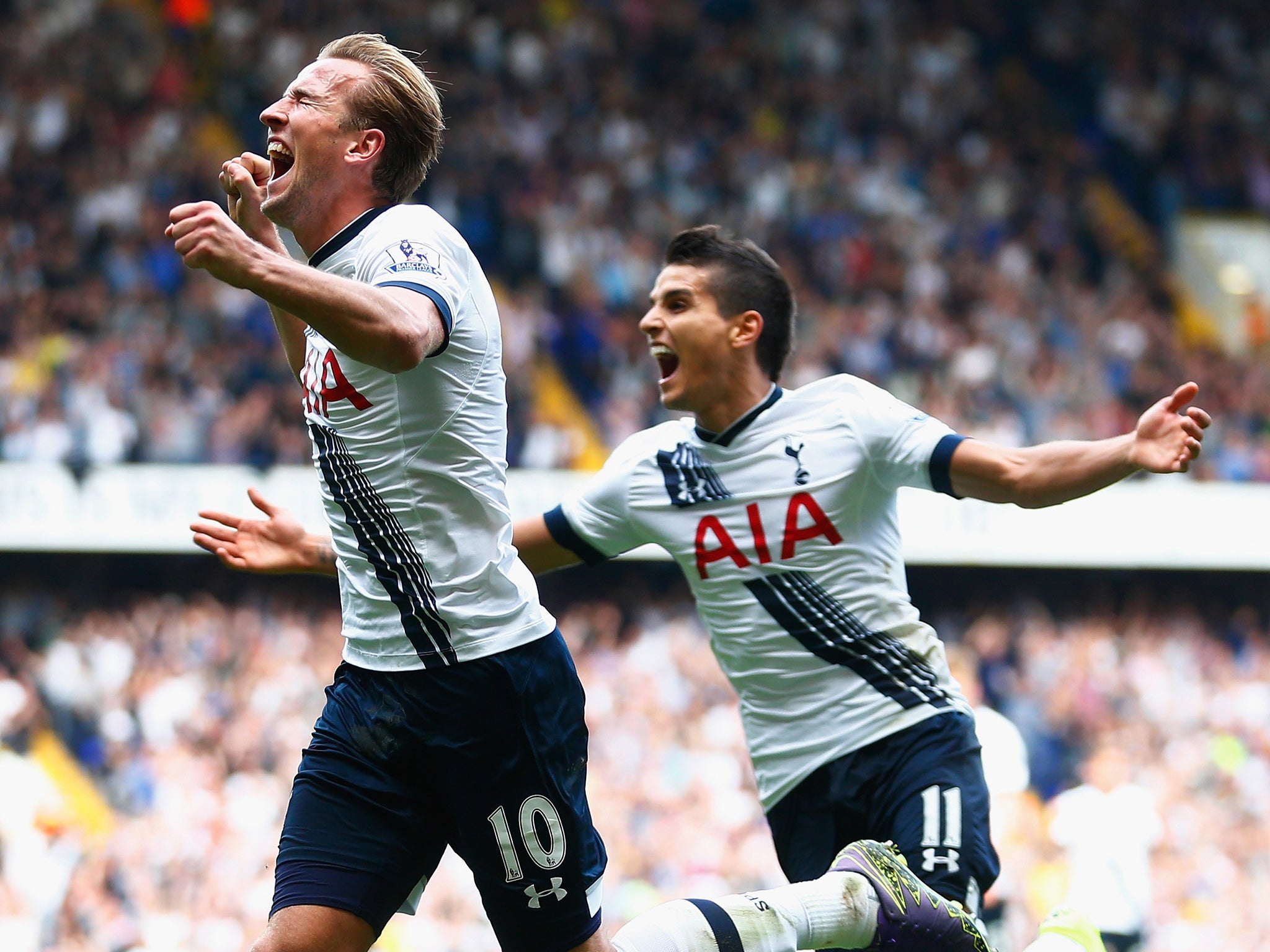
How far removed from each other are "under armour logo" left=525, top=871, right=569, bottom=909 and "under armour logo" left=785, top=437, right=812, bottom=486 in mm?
1454

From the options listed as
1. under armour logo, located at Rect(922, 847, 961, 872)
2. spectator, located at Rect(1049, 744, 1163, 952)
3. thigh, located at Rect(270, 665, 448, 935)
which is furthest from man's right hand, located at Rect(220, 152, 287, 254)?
spectator, located at Rect(1049, 744, 1163, 952)

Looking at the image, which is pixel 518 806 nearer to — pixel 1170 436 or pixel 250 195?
pixel 250 195

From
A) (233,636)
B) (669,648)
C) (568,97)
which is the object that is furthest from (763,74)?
(233,636)

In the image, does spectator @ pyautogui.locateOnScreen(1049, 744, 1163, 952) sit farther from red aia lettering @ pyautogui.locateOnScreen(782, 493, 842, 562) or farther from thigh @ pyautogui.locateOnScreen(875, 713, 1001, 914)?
red aia lettering @ pyautogui.locateOnScreen(782, 493, 842, 562)

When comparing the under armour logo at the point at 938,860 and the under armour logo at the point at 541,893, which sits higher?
the under armour logo at the point at 541,893

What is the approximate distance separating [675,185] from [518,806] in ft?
47.0

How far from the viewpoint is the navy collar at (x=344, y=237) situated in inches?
141

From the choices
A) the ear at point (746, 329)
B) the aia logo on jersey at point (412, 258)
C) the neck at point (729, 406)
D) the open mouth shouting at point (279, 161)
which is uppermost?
the open mouth shouting at point (279, 161)

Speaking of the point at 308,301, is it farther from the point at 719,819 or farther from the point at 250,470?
the point at 250,470

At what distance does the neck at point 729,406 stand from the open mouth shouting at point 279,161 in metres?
1.49

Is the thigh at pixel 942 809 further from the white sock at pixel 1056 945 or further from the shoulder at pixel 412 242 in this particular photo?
the shoulder at pixel 412 242

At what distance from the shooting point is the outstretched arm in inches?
148

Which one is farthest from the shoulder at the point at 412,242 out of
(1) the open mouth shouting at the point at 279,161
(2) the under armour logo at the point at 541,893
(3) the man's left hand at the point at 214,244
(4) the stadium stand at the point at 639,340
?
(4) the stadium stand at the point at 639,340

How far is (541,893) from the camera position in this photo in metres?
3.55
